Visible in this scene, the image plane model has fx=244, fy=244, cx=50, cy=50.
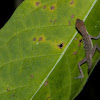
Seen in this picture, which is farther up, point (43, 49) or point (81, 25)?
point (81, 25)

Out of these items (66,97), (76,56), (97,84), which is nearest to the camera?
(66,97)

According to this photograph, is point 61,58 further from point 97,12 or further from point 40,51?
point 97,12

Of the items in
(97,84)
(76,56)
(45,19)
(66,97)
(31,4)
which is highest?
(31,4)

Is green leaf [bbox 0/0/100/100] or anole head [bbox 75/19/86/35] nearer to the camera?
green leaf [bbox 0/0/100/100]

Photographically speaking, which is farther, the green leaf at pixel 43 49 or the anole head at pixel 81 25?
the anole head at pixel 81 25

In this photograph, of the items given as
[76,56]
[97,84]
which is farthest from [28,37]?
[97,84]

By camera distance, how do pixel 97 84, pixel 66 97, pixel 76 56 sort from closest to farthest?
pixel 66 97 < pixel 76 56 < pixel 97 84

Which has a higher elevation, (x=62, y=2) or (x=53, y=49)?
(x=62, y=2)

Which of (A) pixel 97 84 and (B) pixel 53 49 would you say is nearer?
(B) pixel 53 49
